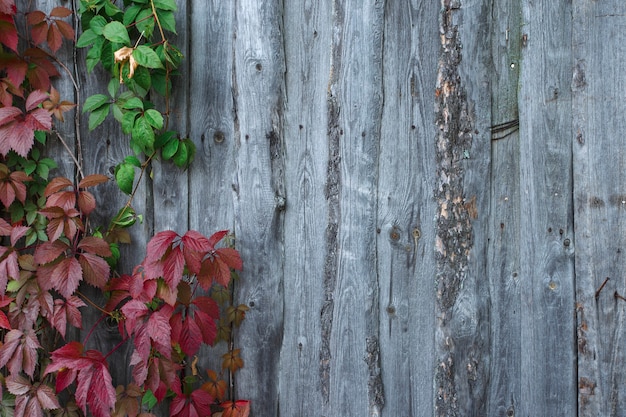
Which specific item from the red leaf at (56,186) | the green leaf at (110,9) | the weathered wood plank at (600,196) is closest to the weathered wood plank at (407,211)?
the weathered wood plank at (600,196)

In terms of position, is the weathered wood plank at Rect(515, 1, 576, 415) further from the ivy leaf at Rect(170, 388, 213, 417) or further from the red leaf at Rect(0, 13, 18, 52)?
the red leaf at Rect(0, 13, 18, 52)

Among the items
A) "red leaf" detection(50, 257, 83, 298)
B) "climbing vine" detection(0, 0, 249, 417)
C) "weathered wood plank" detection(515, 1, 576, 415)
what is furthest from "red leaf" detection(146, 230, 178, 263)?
"weathered wood plank" detection(515, 1, 576, 415)

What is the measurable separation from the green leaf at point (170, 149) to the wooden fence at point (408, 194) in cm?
10

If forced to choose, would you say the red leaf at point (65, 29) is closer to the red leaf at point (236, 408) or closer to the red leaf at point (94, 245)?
the red leaf at point (94, 245)

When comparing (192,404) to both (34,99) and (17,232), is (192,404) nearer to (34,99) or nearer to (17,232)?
(17,232)

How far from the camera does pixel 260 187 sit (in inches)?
A: 77.1

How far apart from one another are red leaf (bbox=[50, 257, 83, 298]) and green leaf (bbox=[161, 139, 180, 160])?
1.55 ft

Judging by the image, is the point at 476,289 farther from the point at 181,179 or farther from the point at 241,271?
the point at 181,179


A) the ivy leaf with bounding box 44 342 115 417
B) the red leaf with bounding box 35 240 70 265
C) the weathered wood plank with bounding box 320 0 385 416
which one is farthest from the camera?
the weathered wood plank with bounding box 320 0 385 416

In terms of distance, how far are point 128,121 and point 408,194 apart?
101cm

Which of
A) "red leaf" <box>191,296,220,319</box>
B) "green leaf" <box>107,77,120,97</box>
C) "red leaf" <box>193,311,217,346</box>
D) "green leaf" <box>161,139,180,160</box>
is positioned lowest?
"red leaf" <box>193,311,217,346</box>

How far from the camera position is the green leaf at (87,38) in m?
1.87

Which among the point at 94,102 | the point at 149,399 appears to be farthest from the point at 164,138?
the point at 149,399

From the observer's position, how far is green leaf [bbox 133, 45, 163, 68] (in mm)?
1749
